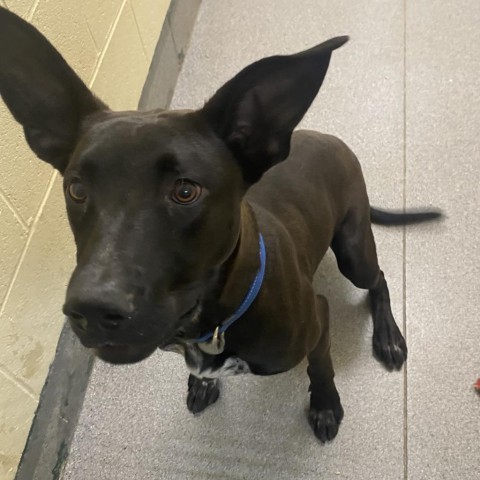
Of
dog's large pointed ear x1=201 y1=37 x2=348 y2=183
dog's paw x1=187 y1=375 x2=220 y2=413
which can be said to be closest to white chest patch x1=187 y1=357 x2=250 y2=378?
dog's paw x1=187 y1=375 x2=220 y2=413

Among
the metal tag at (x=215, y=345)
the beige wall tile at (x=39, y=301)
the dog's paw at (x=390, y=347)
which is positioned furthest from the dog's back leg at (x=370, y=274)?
the beige wall tile at (x=39, y=301)

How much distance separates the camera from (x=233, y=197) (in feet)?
3.76

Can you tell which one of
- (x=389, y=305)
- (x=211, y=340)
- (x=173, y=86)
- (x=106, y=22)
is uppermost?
(x=106, y=22)

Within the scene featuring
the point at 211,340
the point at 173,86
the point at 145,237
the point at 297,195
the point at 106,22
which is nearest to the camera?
the point at 145,237

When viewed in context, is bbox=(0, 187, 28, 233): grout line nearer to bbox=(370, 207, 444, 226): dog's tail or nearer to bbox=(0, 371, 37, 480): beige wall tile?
bbox=(0, 371, 37, 480): beige wall tile

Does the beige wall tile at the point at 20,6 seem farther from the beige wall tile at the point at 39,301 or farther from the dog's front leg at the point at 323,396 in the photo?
the dog's front leg at the point at 323,396

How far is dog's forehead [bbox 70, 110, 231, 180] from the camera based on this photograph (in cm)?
106

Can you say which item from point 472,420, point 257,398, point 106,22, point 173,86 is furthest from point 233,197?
point 173,86

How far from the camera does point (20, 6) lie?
1.68 metres

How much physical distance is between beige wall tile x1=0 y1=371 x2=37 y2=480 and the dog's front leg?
817mm

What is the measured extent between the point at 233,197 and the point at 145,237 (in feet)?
0.66

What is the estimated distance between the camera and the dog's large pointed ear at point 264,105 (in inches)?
42.5

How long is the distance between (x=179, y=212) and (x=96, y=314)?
0.22 metres

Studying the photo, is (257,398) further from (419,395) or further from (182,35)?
(182,35)
